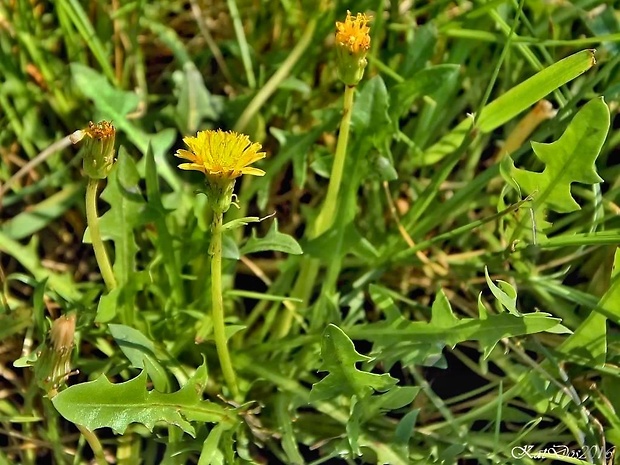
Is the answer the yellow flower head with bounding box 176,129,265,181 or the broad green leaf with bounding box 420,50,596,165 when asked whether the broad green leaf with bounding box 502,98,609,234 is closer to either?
the broad green leaf with bounding box 420,50,596,165

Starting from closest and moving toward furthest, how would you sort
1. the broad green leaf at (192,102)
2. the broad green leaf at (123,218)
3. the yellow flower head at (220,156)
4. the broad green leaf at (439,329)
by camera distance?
1. the yellow flower head at (220,156)
2. the broad green leaf at (439,329)
3. the broad green leaf at (123,218)
4. the broad green leaf at (192,102)

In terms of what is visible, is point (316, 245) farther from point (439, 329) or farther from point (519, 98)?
point (519, 98)

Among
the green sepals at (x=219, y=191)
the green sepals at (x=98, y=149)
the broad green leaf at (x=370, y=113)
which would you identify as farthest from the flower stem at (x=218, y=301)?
the broad green leaf at (x=370, y=113)

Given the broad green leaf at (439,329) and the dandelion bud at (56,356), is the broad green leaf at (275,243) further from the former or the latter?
the dandelion bud at (56,356)

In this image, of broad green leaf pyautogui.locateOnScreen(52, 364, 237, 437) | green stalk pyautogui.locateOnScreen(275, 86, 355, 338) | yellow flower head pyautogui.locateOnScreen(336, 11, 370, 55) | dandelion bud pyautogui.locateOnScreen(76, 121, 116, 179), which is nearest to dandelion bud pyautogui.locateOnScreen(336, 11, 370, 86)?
yellow flower head pyautogui.locateOnScreen(336, 11, 370, 55)

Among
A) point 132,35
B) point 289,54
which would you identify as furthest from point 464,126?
point 132,35

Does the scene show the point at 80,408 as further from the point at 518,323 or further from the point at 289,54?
the point at 289,54
